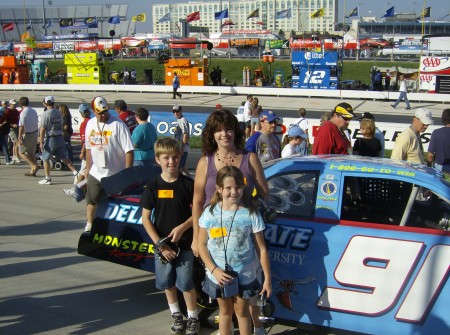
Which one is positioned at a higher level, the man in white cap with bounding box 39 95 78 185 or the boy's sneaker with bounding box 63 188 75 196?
the man in white cap with bounding box 39 95 78 185

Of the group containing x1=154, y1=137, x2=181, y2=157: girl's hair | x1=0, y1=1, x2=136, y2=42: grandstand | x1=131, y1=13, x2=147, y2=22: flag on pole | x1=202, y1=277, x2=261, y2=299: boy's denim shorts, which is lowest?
x1=202, y1=277, x2=261, y2=299: boy's denim shorts

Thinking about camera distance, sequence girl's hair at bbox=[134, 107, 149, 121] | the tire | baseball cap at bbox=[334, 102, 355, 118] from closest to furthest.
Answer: baseball cap at bbox=[334, 102, 355, 118] < girl's hair at bbox=[134, 107, 149, 121] < the tire

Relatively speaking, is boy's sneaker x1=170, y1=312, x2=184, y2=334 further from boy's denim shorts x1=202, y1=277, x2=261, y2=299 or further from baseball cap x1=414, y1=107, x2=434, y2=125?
baseball cap x1=414, y1=107, x2=434, y2=125

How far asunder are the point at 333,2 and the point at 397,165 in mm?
186768

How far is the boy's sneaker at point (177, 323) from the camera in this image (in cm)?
489

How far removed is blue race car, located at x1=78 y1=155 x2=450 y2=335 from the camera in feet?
14.1

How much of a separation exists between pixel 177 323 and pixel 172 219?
86 cm

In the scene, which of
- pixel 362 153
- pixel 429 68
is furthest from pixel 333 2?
pixel 362 153

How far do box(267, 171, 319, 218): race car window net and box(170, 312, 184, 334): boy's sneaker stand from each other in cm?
116

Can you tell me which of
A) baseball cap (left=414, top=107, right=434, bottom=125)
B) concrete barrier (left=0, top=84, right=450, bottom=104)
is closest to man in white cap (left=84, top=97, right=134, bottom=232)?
baseball cap (left=414, top=107, right=434, bottom=125)

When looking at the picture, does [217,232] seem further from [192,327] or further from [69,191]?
[69,191]

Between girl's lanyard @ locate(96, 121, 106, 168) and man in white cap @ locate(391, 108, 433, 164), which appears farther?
man in white cap @ locate(391, 108, 433, 164)

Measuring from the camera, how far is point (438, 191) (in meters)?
4.47

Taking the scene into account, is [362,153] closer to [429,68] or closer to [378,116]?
[378,116]
